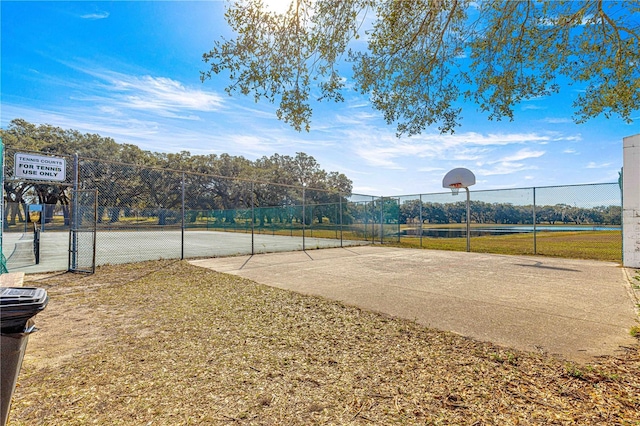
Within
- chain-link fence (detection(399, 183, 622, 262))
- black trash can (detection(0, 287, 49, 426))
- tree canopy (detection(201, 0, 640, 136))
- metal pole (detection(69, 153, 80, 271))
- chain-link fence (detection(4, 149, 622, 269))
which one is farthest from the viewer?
chain-link fence (detection(399, 183, 622, 262))

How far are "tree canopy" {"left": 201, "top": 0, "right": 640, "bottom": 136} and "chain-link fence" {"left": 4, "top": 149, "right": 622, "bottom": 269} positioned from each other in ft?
15.6

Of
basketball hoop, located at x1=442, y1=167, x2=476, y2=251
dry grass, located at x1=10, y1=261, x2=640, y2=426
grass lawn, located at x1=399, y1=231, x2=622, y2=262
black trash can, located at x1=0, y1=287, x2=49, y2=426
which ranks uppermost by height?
basketball hoop, located at x1=442, y1=167, x2=476, y2=251

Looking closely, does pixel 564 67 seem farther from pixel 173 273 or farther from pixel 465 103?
pixel 173 273

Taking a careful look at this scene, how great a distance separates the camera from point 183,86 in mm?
7547

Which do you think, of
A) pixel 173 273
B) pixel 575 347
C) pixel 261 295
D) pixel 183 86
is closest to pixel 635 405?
pixel 575 347

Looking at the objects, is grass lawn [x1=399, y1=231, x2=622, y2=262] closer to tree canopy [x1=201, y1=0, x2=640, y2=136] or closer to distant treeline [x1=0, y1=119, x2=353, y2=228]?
tree canopy [x1=201, y1=0, x2=640, y2=136]

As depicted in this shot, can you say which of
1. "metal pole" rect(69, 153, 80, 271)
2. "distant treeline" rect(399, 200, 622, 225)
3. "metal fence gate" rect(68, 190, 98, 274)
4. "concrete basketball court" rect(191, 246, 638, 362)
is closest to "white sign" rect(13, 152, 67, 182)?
"metal pole" rect(69, 153, 80, 271)

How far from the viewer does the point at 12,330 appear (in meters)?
1.25

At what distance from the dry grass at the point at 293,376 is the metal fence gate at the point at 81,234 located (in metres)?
3.54

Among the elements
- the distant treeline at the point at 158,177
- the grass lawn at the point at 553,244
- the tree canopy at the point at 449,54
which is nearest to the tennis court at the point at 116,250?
the distant treeline at the point at 158,177

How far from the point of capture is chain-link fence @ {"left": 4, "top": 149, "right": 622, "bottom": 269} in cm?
938

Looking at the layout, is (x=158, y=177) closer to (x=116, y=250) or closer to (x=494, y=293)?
(x=116, y=250)

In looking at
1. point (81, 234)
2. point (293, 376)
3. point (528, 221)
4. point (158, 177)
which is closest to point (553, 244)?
point (528, 221)

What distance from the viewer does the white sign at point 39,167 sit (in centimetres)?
586
